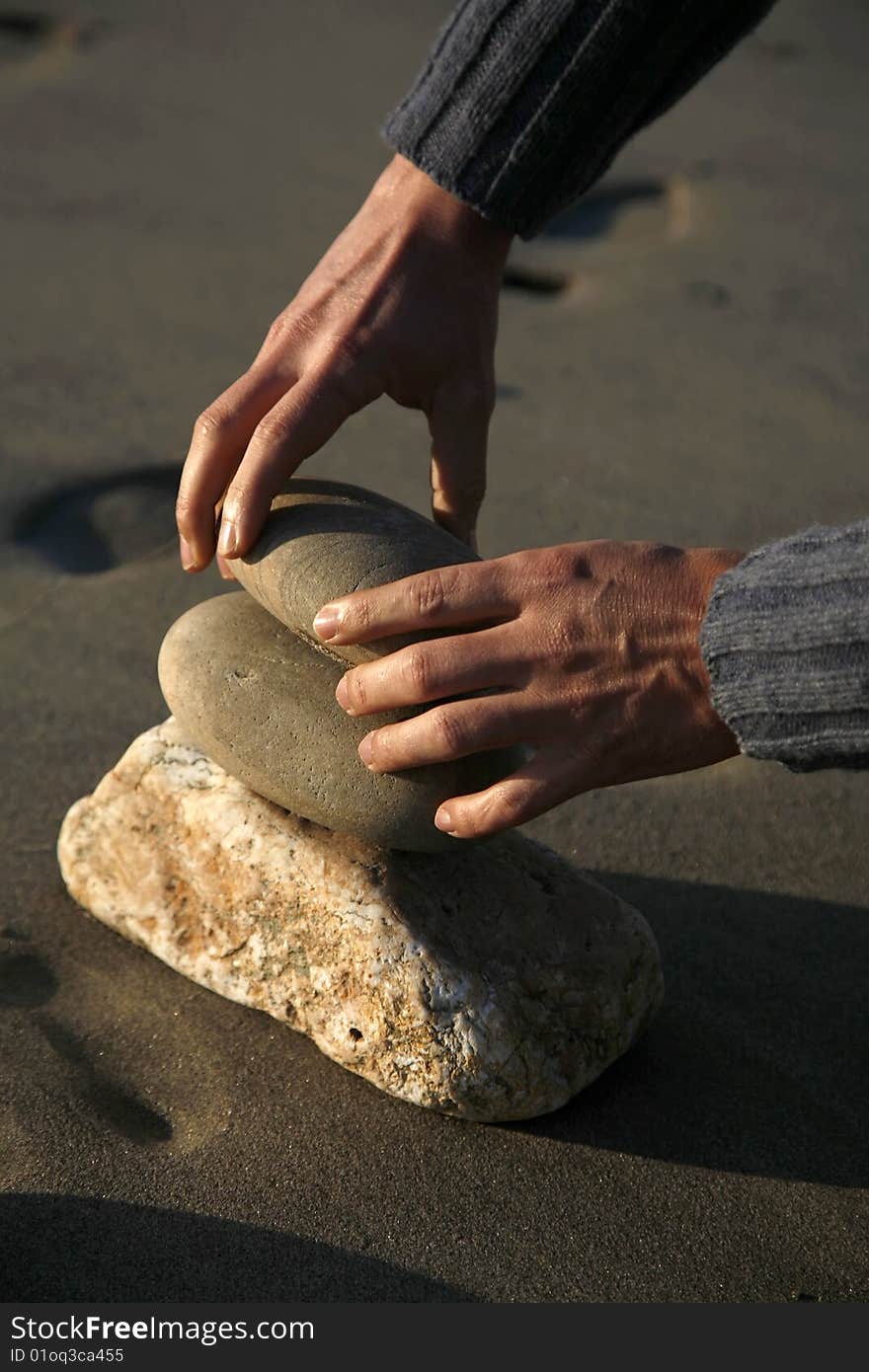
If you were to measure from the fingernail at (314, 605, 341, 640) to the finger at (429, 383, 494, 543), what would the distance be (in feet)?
1.58

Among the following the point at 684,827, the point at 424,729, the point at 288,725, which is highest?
the point at 424,729

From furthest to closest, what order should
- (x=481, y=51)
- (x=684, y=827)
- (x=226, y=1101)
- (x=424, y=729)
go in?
(x=684, y=827), (x=481, y=51), (x=226, y=1101), (x=424, y=729)

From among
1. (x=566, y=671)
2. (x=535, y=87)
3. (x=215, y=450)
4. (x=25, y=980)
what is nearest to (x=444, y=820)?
(x=566, y=671)

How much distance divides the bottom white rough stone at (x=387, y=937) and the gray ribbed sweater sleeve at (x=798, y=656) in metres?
0.58

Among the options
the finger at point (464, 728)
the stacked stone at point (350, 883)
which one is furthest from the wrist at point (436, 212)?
the finger at point (464, 728)

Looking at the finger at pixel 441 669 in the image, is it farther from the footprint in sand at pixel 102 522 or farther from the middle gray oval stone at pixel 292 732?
the footprint in sand at pixel 102 522

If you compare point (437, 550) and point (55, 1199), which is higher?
point (437, 550)

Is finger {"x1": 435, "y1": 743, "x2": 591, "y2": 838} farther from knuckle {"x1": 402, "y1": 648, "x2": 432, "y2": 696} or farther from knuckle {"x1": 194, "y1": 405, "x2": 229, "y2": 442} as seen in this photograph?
knuckle {"x1": 194, "y1": 405, "x2": 229, "y2": 442}

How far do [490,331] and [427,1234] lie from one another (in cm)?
138

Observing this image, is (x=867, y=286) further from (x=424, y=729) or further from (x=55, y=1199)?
(x=55, y=1199)

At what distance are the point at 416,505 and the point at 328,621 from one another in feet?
5.23

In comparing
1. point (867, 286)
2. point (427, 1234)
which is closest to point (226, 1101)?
point (427, 1234)

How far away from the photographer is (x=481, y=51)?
2301 mm

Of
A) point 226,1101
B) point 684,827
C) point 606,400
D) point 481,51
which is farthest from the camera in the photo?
point 606,400
